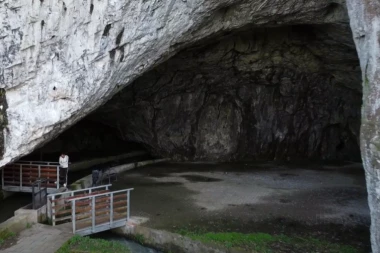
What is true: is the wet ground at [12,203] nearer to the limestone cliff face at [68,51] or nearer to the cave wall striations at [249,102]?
the limestone cliff face at [68,51]

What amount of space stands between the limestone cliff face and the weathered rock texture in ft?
17.1

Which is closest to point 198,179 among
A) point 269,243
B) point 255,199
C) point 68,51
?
point 255,199

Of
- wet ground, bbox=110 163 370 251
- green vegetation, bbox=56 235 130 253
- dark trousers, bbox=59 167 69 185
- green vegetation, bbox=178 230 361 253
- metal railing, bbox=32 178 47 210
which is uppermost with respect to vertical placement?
dark trousers, bbox=59 167 69 185

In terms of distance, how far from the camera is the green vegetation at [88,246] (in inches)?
364

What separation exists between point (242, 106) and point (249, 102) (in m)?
0.48

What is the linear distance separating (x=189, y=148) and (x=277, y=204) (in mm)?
10221

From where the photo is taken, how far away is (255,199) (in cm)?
1433

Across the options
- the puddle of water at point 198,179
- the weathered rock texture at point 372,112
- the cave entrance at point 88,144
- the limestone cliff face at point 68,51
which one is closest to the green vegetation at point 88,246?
the limestone cliff face at point 68,51

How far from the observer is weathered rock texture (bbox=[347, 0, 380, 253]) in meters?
7.95

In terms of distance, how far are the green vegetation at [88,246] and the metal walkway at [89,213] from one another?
581mm

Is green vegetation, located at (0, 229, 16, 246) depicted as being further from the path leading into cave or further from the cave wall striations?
the cave wall striations

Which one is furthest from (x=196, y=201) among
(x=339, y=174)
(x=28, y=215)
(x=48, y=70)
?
(x=339, y=174)

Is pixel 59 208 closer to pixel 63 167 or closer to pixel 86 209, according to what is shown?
pixel 86 209

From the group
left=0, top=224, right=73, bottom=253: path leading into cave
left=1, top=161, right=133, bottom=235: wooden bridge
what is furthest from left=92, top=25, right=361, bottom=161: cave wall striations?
left=0, top=224, right=73, bottom=253: path leading into cave
